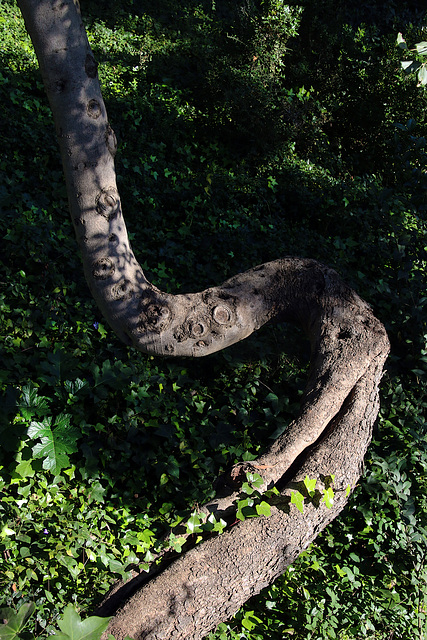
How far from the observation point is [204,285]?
15.1 feet

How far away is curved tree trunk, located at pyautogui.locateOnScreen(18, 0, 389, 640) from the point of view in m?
1.94

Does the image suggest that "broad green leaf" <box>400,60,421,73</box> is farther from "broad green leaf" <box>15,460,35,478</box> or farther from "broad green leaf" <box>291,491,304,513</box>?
"broad green leaf" <box>15,460,35,478</box>

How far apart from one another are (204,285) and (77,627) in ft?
11.4

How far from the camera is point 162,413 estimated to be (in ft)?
11.2

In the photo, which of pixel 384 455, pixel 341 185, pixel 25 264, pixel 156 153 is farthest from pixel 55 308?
pixel 341 185

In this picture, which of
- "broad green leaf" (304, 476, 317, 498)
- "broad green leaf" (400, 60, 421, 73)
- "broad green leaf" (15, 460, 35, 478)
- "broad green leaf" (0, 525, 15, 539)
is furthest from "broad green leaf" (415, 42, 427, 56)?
"broad green leaf" (0, 525, 15, 539)

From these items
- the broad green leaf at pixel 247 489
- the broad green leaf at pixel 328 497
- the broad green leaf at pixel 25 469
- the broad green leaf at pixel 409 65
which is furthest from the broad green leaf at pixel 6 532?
the broad green leaf at pixel 409 65

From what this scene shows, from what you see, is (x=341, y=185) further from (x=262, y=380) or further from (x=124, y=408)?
(x=124, y=408)

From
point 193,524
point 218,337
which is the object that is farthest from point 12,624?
point 218,337

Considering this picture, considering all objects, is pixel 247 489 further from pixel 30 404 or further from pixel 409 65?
pixel 409 65

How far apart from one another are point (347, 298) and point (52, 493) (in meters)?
1.94

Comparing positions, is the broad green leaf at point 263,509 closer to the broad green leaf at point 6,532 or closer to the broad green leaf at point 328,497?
the broad green leaf at point 328,497

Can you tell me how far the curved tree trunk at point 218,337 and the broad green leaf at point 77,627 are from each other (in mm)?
557

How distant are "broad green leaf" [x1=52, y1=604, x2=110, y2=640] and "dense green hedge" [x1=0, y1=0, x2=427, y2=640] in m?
0.99
